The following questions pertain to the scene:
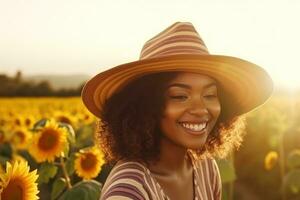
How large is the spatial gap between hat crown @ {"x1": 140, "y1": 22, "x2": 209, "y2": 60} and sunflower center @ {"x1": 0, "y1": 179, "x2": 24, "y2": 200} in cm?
64

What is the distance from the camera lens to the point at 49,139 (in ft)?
14.1

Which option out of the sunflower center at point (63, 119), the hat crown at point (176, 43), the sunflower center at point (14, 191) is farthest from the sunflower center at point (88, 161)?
→ the sunflower center at point (63, 119)

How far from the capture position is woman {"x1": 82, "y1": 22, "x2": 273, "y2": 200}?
249 cm

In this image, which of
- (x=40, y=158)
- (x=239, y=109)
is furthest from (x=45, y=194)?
(x=239, y=109)

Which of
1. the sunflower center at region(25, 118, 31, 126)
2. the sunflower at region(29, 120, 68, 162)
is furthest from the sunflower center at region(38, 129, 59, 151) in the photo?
the sunflower center at region(25, 118, 31, 126)

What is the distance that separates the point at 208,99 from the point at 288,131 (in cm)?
695

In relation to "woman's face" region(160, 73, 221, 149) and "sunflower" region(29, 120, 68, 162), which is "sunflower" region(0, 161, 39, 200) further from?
"sunflower" region(29, 120, 68, 162)

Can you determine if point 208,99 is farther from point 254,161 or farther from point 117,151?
point 254,161

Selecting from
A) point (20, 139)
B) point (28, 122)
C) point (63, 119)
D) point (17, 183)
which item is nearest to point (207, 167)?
point (17, 183)

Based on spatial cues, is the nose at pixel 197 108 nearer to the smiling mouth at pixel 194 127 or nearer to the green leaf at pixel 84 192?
the smiling mouth at pixel 194 127

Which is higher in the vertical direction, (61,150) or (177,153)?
(177,153)

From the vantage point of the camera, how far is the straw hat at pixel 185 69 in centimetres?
248

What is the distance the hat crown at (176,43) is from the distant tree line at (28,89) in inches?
1103

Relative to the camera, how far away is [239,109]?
2963 millimetres
